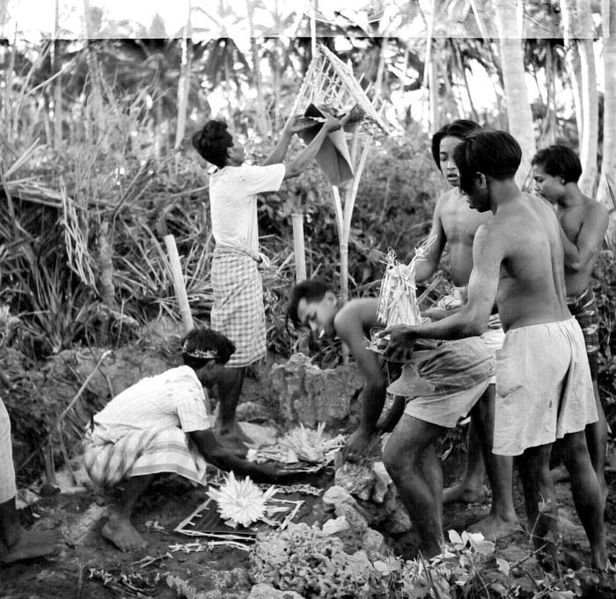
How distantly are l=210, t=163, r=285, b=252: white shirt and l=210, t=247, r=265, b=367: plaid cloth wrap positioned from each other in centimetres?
9

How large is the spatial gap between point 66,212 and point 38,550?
9.37ft

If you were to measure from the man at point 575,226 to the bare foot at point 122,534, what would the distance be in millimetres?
2171

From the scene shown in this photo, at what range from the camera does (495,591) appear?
9.30 feet

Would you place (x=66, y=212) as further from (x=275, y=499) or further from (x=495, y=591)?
(x=495, y=591)

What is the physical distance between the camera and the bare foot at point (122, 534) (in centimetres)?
385

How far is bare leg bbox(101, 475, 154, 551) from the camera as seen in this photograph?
12.7 feet

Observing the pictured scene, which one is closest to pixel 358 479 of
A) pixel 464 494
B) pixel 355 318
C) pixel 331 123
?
pixel 464 494

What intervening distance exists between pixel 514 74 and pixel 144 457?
187 inches

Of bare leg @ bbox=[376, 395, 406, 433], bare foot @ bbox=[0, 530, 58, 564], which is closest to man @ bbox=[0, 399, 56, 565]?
bare foot @ bbox=[0, 530, 58, 564]

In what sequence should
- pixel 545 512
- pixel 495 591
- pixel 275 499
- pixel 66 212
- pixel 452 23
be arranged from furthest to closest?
1. pixel 452 23
2. pixel 66 212
3. pixel 275 499
4. pixel 545 512
5. pixel 495 591

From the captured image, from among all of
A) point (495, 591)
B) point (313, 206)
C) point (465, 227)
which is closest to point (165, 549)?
point (495, 591)

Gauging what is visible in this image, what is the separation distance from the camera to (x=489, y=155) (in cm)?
301

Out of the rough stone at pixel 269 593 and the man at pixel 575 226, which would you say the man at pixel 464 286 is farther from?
the rough stone at pixel 269 593

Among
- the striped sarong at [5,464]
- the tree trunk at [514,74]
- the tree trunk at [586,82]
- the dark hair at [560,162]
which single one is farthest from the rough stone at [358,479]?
the tree trunk at [586,82]
